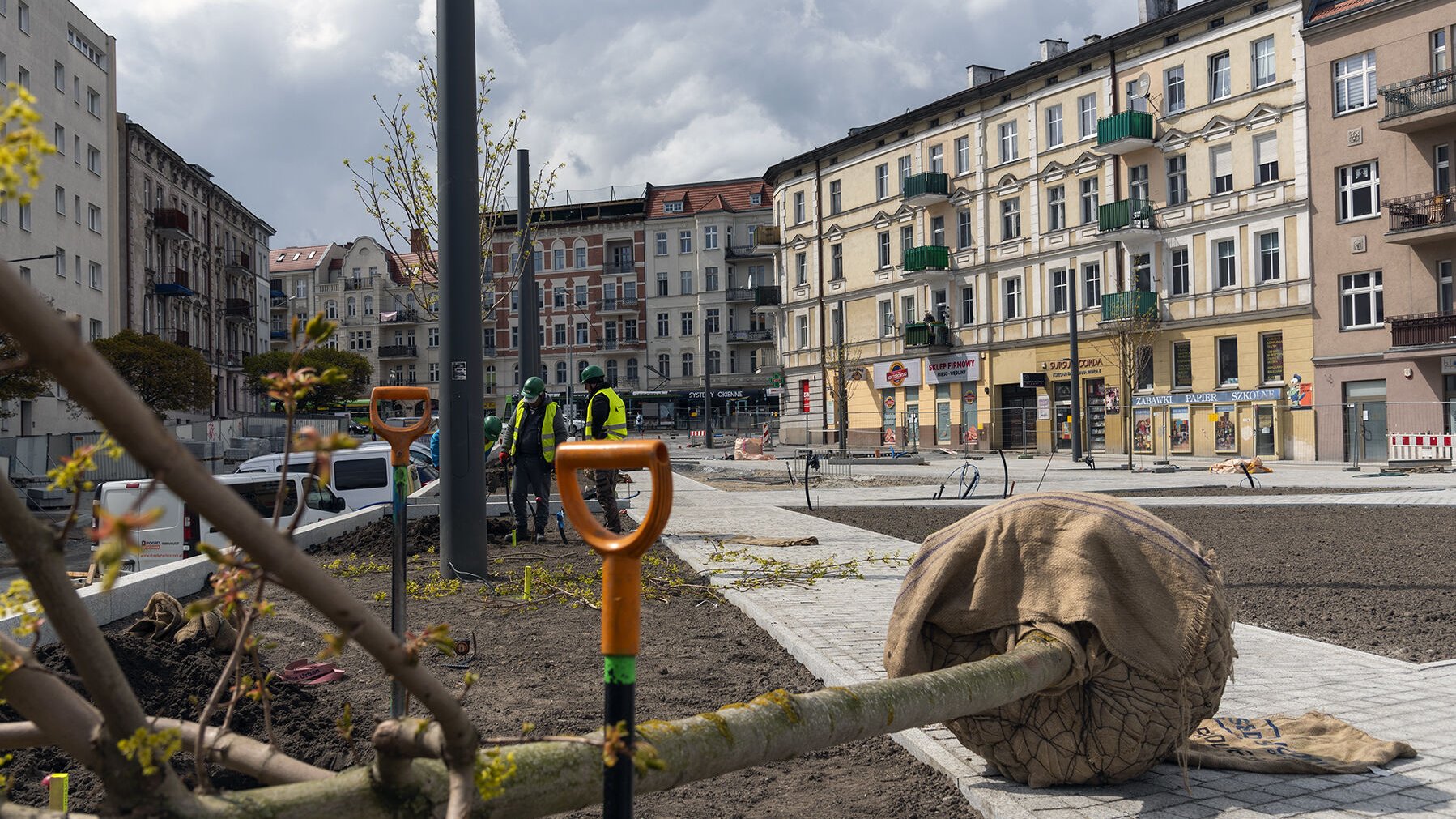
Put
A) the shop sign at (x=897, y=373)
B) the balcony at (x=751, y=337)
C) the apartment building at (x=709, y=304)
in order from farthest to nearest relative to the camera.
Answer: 1. the apartment building at (x=709, y=304)
2. the balcony at (x=751, y=337)
3. the shop sign at (x=897, y=373)

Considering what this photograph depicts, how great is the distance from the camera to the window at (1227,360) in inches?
1508

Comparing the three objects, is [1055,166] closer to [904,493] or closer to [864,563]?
[904,493]

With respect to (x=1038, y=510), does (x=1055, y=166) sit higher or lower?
higher

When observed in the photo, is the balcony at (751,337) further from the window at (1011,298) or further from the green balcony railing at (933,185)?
the window at (1011,298)

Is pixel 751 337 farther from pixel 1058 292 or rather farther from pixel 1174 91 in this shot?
pixel 1174 91

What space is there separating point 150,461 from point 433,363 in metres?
96.7

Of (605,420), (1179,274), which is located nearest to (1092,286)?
(1179,274)

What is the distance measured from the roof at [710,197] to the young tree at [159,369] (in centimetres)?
4364

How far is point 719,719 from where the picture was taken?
9.10 ft

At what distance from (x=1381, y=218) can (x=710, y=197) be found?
55170 mm

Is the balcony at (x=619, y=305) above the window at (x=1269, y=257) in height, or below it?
above

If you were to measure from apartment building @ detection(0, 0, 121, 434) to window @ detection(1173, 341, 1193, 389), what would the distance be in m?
38.1

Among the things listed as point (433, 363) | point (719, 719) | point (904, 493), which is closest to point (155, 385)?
point (904, 493)

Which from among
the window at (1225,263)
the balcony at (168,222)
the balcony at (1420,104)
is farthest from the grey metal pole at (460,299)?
the balcony at (168,222)
